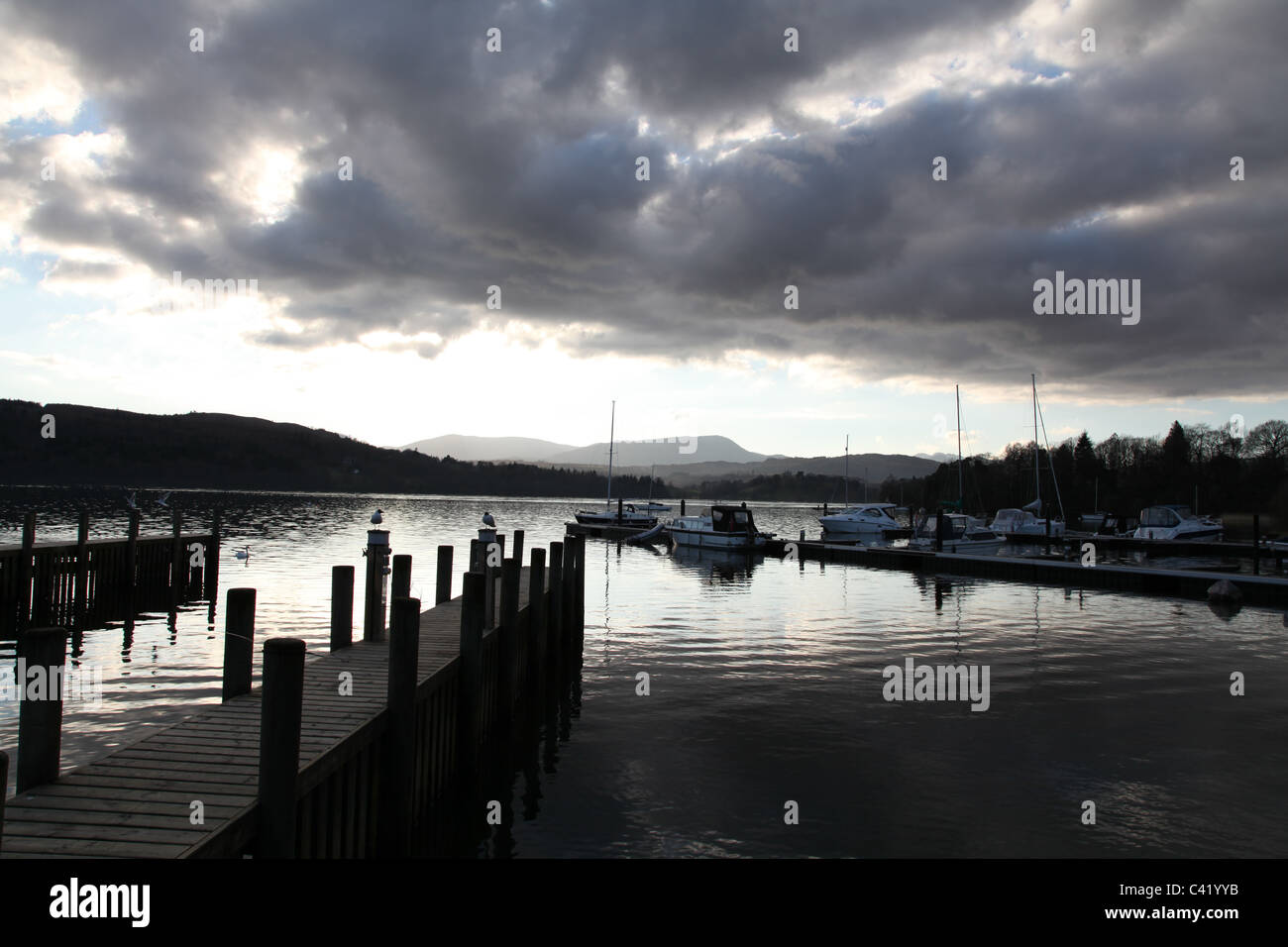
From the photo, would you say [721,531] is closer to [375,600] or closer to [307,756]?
[375,600]

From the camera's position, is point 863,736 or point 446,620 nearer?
point 863,736

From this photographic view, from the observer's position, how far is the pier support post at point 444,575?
17.6 meters

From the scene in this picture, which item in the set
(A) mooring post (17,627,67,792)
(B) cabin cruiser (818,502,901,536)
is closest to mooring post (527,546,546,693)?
(A) mooring post (17,627,67,792)

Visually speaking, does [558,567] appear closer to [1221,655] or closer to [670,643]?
[670,643]

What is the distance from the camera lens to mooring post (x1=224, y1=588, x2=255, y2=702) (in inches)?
366

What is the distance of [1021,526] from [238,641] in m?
81.7

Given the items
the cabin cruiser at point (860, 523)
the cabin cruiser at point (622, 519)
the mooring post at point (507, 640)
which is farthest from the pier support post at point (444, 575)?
the cabin cruiser at point (860, 523)

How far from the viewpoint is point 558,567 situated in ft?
63.6

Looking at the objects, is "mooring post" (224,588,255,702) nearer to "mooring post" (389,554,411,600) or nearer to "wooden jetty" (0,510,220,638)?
"mooring post" (389,554,411,600)

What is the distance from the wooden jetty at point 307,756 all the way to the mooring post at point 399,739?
15 mm

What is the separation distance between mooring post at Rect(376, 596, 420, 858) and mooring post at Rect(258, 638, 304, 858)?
2.39 metres
